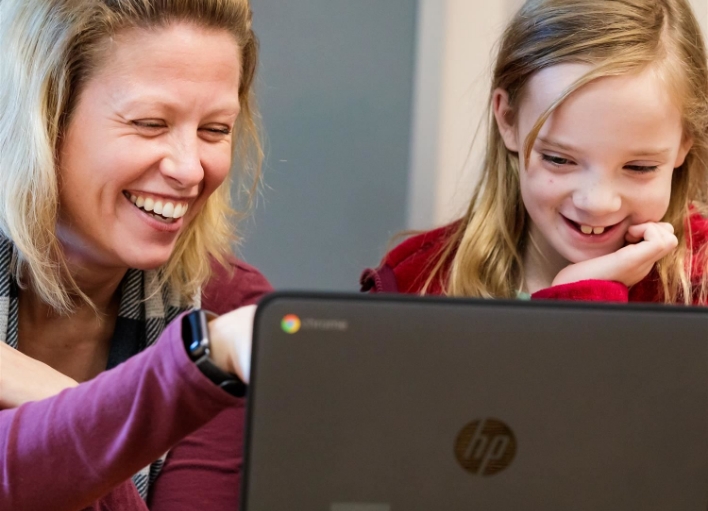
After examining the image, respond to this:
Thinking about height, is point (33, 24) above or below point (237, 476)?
above

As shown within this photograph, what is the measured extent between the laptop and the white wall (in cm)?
109

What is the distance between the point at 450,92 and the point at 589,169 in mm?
606

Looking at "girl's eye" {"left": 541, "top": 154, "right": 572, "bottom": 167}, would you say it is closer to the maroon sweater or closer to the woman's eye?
the woman's eye

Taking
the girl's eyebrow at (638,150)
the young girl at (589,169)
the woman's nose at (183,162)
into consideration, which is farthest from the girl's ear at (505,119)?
the woman's nose at (183,162)

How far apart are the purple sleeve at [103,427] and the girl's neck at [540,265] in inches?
30.5

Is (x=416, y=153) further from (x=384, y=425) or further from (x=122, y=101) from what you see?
(x=384, y=425)

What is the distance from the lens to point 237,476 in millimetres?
1152

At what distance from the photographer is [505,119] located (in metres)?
1.26

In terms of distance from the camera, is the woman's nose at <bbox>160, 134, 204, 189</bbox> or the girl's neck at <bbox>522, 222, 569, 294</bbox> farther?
the girl's neck at <bbox>522, 222, 569, 294</bbox>

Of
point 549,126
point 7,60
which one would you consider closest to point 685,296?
point 549,126

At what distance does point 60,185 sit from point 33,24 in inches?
8.5

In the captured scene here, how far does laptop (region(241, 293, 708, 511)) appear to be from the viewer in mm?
523

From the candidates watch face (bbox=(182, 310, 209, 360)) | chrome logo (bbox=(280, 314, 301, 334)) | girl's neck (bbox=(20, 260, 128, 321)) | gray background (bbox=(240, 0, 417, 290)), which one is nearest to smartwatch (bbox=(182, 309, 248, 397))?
watch face (bbox=(182, 310, 209, 360))

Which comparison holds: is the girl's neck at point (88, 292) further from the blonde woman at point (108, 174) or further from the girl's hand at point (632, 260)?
the girl's hand at point (632, 260)
